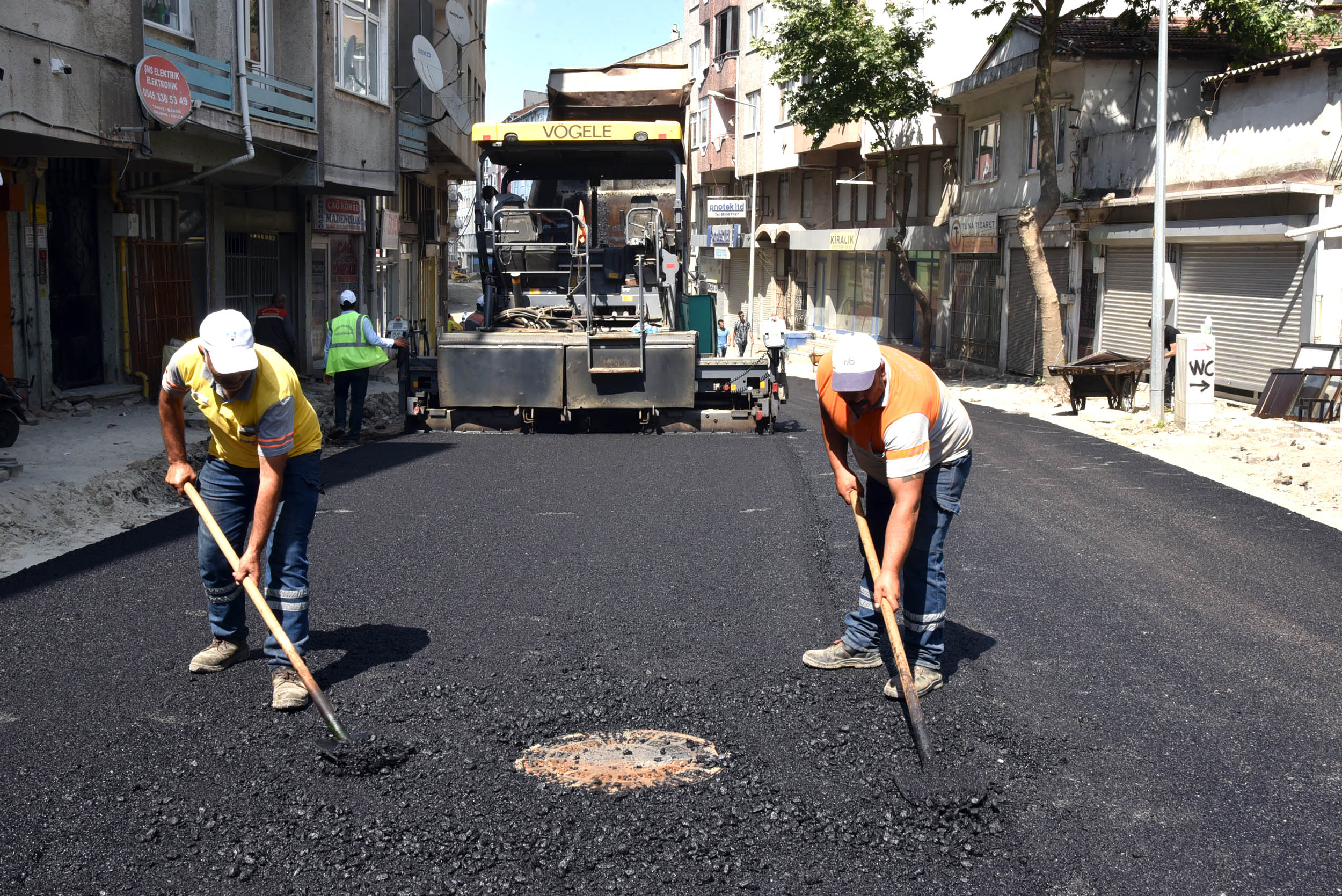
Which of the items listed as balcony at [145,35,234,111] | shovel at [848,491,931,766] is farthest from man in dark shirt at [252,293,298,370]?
shovel at [848,491,931,766]

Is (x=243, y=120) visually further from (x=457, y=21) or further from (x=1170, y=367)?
(x=1170, y=367)

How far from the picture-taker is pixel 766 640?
584cm

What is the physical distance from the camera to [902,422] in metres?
4.59

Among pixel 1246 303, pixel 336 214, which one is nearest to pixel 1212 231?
pixel 1246 303

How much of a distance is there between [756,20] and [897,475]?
4078 cm

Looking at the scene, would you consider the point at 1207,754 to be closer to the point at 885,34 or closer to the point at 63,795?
the point at 63,795

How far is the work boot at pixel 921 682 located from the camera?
16.4ft

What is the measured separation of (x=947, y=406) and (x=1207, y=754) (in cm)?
151

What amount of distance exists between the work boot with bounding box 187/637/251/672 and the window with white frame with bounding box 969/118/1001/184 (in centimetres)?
2380

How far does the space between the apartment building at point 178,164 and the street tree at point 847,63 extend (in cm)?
733

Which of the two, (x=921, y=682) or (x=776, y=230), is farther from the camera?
(x=776, y=230)

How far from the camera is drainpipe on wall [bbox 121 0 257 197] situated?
582 inches

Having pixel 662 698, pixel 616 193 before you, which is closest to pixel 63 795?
pixel 662 698

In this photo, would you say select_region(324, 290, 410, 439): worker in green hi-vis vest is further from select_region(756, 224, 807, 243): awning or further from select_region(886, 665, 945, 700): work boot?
select_region(756, 224, 807, 243): awning
